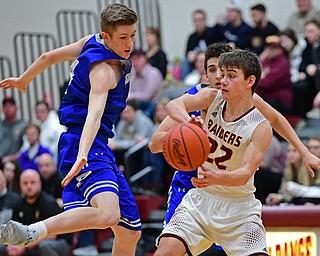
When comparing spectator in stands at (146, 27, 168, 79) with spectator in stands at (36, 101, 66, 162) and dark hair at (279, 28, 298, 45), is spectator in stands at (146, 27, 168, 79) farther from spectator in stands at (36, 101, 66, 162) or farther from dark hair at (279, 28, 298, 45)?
dark hair at (279, 28, 298, 45)

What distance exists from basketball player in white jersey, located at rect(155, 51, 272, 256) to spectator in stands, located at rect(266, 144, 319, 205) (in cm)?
323

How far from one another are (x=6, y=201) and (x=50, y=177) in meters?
0.73

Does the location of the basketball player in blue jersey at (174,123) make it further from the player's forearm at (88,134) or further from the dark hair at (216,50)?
the player's forearm at (88,134)

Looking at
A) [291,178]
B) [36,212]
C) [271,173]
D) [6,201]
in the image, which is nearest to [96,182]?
[291,178]

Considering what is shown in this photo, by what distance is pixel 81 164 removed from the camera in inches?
217

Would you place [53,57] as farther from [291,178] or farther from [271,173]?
[271,173]

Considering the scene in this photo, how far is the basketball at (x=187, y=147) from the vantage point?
5270mm

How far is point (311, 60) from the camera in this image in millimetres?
11383

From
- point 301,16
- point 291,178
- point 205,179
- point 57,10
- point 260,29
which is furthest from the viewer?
point 57,10

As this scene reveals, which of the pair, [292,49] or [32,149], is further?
[292,49]

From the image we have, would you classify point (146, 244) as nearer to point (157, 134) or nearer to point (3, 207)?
point (3, 207)

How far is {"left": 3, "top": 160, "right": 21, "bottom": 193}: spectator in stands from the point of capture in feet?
35.6

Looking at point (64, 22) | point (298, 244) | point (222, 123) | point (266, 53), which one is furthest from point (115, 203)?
point (64, 22)

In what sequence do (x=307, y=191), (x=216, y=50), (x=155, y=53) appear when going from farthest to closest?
1. (x=155, y=53)
2. (x=307, y=191)
3. (x=216, y=50)
